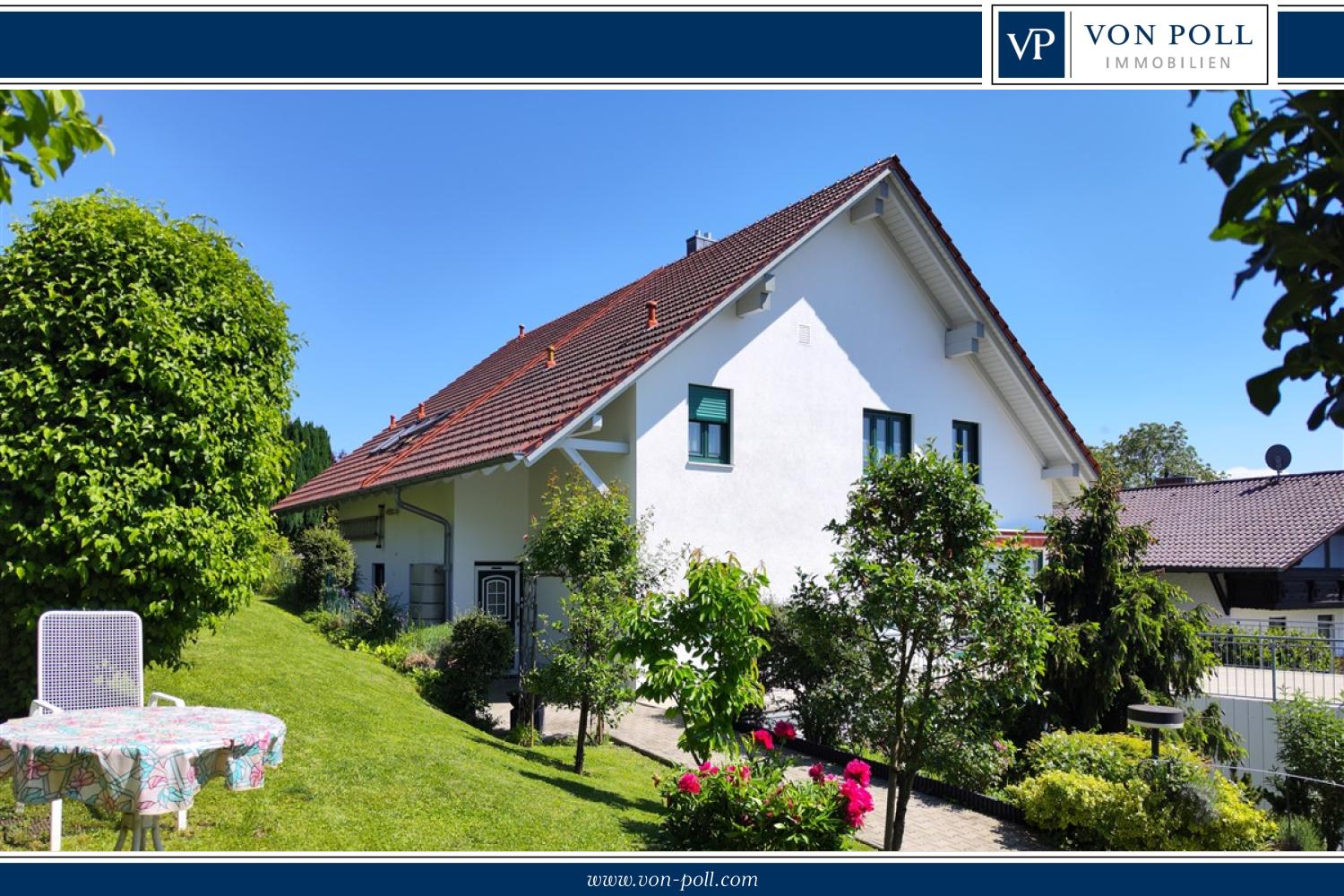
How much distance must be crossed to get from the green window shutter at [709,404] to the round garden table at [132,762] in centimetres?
1039

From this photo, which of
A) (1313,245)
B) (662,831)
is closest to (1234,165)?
(1313,245)

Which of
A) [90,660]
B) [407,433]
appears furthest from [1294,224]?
[407,433]

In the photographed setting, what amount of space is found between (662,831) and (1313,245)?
6.34 metres

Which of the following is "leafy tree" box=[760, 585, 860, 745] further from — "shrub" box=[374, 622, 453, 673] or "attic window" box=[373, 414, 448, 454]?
"attic window" box=[373, 414, 448, 454]

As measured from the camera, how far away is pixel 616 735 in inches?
466

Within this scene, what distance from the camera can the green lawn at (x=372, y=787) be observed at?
5.93 meters

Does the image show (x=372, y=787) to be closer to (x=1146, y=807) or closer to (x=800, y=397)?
(x=1146, y=807)

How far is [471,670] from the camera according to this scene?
1170cm

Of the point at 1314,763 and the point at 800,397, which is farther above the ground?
the point at 800,397

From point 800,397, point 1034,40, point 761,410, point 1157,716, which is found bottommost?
point 1157,716

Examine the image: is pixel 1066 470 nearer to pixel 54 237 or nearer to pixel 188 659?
pixel 188 659

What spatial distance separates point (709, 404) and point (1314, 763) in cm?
910

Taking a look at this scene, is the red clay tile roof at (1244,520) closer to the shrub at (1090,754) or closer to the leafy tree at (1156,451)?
the shrub at (1090,754)

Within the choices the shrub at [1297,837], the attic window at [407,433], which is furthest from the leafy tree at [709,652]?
the attic window at [407,433]
